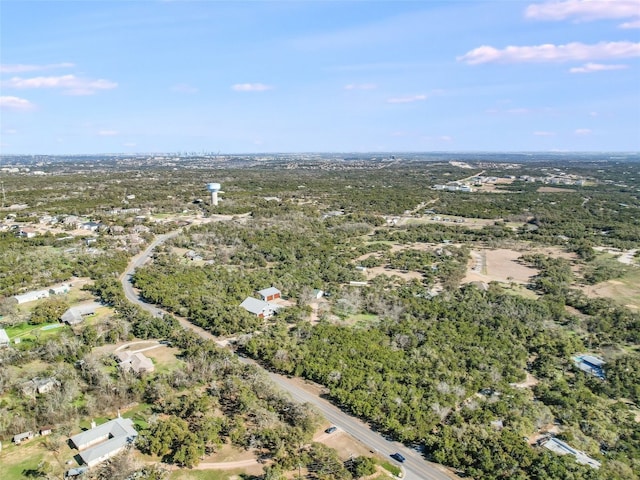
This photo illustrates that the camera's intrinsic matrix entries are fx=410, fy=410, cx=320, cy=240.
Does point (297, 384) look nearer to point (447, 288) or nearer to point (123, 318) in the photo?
point (123, 318)

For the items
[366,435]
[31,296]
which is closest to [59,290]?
[31,296]

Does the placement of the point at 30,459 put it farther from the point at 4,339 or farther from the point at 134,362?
the point at 4,339

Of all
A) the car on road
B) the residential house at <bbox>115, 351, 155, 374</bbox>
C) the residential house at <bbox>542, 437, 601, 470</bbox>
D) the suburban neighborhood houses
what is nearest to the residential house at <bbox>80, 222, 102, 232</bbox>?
the suburban neighborhood houses

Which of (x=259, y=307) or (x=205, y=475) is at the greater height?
(x=259, y=307)

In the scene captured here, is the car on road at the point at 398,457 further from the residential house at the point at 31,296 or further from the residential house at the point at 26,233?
the residential house at the point at 26,233

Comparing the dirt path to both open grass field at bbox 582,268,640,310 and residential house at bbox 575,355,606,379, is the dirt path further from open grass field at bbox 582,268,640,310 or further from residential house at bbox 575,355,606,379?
open grass field at bbox 582,268,640,310

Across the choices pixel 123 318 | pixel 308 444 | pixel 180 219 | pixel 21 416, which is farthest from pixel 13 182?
pixel 308 444
